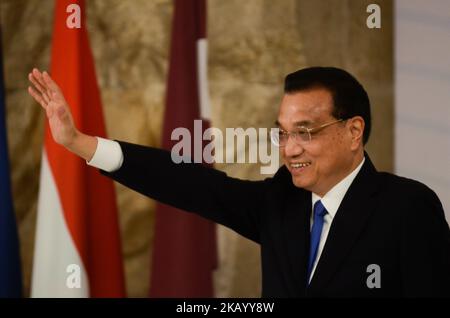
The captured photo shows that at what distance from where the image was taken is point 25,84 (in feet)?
10.6

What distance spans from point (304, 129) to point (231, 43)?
1.22m

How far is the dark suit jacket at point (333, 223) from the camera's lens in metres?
1.86

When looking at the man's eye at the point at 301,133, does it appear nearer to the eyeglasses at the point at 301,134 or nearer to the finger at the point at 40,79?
the eyeglasses at the point at 301,134

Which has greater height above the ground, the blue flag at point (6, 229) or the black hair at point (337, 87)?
the black hair at point (337, 87)

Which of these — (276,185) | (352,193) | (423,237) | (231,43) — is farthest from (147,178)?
(231,43)

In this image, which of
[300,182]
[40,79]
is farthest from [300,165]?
[40,79]

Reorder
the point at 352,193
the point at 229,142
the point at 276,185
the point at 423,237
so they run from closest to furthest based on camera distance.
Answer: the point at 423,237
the point at 352,193
the point at 276,185
the point at 229,142

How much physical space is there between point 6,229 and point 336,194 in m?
1.61

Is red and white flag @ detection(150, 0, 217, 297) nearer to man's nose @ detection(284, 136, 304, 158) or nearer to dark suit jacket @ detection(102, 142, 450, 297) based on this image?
dark suit jacket @ detection(102, 142, 450, 297)

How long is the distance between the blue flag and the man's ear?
164 cm

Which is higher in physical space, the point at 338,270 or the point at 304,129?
the point at 304,129

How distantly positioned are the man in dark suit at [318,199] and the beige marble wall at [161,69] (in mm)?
935

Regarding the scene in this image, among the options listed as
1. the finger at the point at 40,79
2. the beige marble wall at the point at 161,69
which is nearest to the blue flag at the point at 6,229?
the beige marble wall at the point at 161,69
